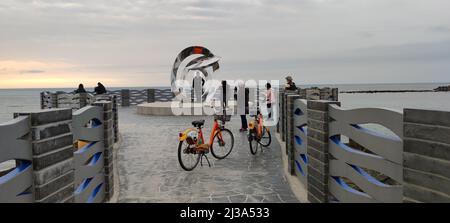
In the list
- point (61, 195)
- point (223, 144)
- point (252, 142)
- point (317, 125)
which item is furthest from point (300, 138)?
point (61, 195)

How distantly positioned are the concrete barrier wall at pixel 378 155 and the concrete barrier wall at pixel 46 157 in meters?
3.01

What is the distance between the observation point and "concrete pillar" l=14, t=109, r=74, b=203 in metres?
3.66

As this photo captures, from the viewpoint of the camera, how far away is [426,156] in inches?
127

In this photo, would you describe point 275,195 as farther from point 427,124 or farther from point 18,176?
point 18,176

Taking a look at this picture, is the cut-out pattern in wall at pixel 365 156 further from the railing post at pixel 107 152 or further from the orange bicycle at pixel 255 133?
the orange bicycle at pixel 255 133

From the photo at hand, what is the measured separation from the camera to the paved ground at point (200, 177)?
652 centimetres

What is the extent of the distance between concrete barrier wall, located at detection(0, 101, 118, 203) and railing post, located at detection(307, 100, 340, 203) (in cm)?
298

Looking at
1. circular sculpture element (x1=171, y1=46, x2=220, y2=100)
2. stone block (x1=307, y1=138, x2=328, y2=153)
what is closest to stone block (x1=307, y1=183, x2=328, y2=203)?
stone block (x1=307, y1=138, x2=328, y2=153)

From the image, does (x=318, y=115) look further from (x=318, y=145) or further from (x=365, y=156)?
(x=365, y=156)

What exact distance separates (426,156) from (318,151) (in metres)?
2.44

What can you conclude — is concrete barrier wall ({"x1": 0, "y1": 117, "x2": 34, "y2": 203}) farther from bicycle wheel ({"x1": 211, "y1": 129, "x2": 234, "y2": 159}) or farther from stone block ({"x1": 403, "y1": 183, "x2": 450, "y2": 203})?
bicycle wheel ({"x1": 211, "y1": 129, "x2": 234, "y2": 159})
